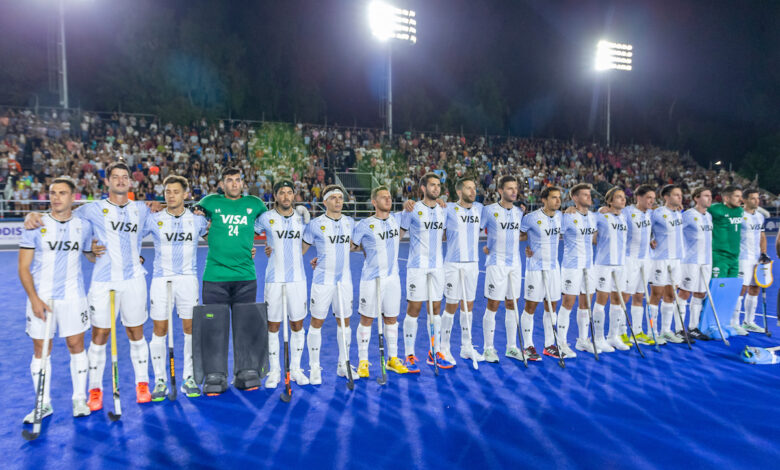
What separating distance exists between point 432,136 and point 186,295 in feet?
87.8

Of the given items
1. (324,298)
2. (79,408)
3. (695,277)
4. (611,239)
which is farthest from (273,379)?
(695,277)

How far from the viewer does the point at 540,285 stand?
22.6ft

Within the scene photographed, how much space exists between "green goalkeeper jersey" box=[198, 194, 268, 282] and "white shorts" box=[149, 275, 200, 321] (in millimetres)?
216

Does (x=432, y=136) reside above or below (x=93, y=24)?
below

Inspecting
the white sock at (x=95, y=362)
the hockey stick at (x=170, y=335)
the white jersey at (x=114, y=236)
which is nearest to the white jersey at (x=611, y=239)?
the hockey stick at (x=170, y=335)

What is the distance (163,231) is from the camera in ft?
18.2

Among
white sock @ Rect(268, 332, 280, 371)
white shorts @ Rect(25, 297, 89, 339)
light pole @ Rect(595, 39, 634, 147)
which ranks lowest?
white sock @ Rect(268, 332, 280, 371)

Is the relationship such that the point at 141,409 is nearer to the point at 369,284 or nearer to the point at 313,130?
the point at 369,284

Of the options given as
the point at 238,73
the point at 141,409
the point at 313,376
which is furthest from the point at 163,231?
the point at 238,73

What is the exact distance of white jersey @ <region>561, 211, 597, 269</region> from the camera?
23.1 ft

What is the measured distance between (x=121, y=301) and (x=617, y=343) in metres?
6.88

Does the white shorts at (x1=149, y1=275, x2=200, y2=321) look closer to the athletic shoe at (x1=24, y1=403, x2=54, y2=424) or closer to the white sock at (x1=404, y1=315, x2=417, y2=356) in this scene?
the athletic shoe at (x1=24, y1=403, x2=54, y2=424)

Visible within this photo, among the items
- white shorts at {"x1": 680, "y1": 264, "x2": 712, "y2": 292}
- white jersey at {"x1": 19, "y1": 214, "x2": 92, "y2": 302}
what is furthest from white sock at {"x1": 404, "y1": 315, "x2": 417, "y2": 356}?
white shorts at {"x1": 680, "y1": 264, "x2": 712, "y2": 292}

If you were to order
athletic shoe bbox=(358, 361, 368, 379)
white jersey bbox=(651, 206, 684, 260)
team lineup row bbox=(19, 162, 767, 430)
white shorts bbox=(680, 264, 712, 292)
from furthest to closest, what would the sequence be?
white shorts bbox=(680, 264, 712, 292), white jersey bbox=(651, 206, 684, 260), athletic shoe bbox=(358, 361, 368, 379), team lineup row bbox=(19, 162, 767, 430)
